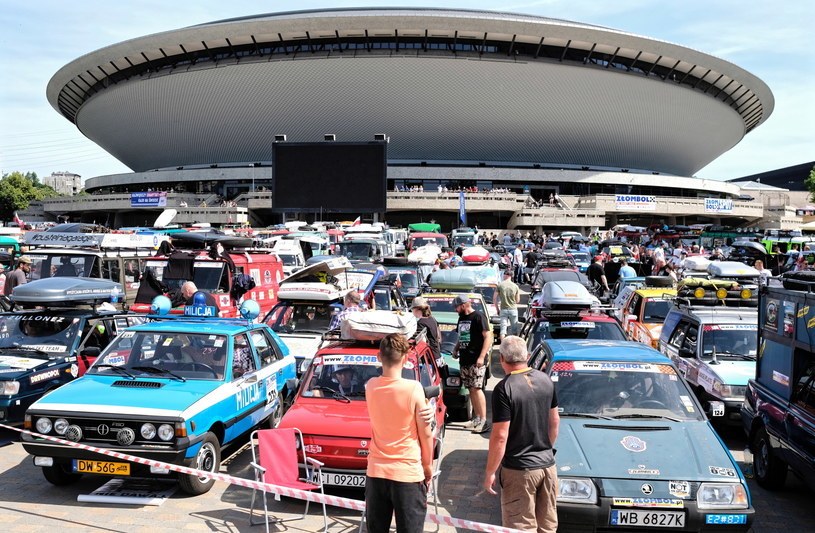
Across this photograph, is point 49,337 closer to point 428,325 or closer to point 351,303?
point 351,303

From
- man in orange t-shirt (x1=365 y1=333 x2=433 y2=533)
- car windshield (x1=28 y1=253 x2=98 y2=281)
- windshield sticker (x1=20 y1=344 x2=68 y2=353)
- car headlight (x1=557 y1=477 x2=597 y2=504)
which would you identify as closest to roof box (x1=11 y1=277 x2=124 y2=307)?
windshield sticker (x1=20 y1=344 x2=68 y2=353)

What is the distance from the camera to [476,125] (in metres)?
78.5

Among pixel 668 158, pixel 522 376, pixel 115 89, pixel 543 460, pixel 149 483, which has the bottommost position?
pixel 149 483

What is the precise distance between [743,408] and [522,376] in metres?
4.46

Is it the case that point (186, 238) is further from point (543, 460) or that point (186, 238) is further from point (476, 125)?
point (476, 125)

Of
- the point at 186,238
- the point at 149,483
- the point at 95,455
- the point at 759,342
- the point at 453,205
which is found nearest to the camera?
the point at 95,455

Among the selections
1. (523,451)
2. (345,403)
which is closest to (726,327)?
(345,403)

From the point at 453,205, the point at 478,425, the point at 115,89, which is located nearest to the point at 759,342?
the point at 478,425

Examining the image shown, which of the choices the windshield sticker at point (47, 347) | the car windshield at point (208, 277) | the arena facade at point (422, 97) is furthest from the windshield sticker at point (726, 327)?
the arena facade at point (422, 97)

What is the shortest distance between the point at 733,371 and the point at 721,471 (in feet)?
13.0

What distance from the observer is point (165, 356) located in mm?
7762

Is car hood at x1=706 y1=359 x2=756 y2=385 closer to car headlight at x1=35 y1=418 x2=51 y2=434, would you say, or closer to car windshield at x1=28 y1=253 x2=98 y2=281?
car headlight at x1=35 y1=418 x2=51 y2=434

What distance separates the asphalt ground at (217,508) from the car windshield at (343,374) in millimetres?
1070

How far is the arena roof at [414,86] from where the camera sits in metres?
73.4
